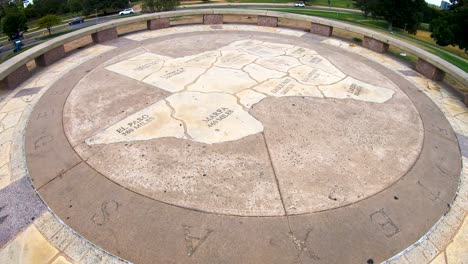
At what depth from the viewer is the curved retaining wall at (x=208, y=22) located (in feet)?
23.2

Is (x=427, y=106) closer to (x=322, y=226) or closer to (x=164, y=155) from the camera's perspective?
(x=322, y=226)

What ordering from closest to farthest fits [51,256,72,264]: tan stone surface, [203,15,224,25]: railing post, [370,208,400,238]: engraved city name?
1. [51,256,72,264]: tan stone surface
2. [370,208,400,238]: engraved city name
3. [203,15,224,25]: railing post

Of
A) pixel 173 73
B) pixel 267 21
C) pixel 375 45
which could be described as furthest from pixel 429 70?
pixel 173 73

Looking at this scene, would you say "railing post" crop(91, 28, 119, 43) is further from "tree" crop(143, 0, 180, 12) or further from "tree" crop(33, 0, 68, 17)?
"tree" crop(33, 0, 68, 17)

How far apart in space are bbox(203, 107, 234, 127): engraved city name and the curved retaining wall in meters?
5.16

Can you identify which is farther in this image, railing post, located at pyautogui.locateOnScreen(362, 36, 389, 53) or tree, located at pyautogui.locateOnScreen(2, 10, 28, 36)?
tree, located at pyautogui.locateOnScreen(2, 10, 28, 36)

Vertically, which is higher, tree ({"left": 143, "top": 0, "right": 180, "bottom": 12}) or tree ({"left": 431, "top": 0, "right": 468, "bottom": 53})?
tree ({"left": 143, "top": 0, "right": 180, "bottom": 12})

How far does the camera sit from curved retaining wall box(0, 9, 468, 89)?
707cm

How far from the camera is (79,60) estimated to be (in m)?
8.73

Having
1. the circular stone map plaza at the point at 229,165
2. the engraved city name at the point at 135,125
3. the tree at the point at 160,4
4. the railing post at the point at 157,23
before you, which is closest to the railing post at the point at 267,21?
the railing post at the point at 157,23

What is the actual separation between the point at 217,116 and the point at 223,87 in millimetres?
1397

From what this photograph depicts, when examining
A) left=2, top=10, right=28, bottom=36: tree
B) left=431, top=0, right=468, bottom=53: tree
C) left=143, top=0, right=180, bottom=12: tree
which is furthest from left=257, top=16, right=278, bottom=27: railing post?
left=2, top=10, right=28, bottom=36: tree

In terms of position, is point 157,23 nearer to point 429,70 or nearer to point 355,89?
point 355,89

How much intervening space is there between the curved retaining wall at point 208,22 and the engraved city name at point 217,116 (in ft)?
16.9
